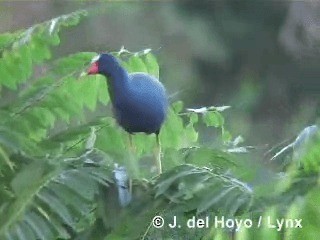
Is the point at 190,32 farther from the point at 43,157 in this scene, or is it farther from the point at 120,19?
the point at 43,157

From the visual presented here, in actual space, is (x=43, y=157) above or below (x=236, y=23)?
below

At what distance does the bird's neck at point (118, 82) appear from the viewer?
80cm

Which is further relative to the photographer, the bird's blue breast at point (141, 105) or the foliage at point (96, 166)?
the bird's blue breast at point (141, 105)

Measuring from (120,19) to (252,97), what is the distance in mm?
211

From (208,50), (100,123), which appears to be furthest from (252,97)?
(100,123)

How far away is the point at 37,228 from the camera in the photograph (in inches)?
26.2

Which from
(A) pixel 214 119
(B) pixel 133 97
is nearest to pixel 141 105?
(B) pixel 133 97

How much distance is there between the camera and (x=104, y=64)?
0.81m

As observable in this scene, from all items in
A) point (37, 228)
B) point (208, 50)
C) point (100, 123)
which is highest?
point (208, 50)

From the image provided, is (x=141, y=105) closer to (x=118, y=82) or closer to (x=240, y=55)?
(x=118, y=82)
